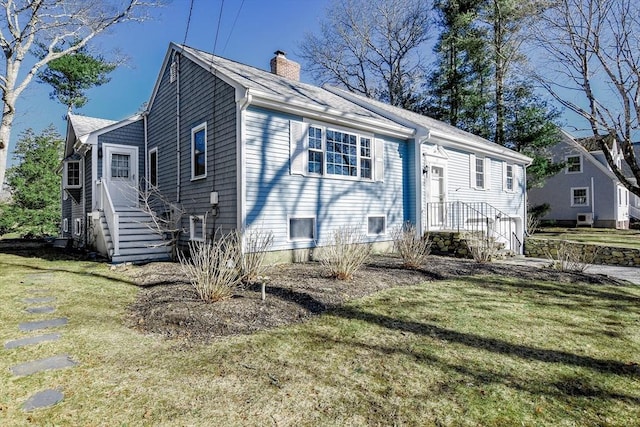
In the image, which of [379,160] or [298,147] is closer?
[298,147]

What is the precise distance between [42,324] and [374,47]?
25.1m

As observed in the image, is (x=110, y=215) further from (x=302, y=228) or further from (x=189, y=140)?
(x=302, y=228)

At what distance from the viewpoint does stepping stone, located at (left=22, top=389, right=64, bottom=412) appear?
254 cm

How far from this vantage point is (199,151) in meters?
9.52

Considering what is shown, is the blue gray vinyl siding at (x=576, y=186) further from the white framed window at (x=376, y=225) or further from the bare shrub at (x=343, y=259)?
the bare shrub at (x=343, y=259)

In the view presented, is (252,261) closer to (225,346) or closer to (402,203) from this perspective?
(225,346)

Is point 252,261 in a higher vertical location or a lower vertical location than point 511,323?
higher

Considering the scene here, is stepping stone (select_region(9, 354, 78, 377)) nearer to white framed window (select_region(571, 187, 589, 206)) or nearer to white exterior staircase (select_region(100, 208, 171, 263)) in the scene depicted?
white exterior staircase (select_region(100, 208, 171, 263))

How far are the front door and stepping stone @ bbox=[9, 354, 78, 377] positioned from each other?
10555 millimetres

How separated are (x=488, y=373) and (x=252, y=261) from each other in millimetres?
4217

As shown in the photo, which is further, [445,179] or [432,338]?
[445,179]

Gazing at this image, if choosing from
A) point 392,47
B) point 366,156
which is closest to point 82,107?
point 392,47

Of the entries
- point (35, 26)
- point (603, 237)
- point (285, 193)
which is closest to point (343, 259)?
point (285, 193)

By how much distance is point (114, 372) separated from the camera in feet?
10.0
